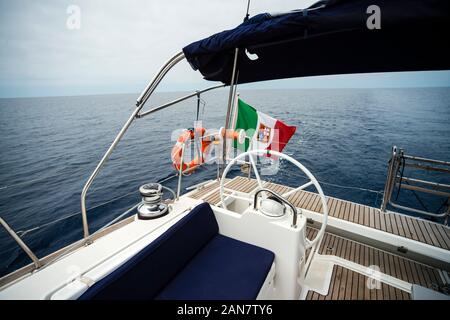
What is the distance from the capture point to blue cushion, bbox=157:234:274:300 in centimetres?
136

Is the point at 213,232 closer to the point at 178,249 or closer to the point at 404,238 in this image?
the point at 178,249

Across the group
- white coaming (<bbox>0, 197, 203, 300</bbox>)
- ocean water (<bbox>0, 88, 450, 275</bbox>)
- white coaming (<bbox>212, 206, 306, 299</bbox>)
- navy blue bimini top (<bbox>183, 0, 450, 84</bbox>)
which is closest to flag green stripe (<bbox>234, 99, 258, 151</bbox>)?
ocean water (<bbox>0, 88, 450, 275</bbox>)

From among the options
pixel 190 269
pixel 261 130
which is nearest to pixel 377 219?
pixel 261 130

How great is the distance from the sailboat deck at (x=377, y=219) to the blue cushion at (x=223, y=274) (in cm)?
117

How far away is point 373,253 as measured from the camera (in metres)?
2.45

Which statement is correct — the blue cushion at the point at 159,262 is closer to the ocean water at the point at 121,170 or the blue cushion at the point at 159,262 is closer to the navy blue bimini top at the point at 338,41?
the ocean water at the point at 121,170

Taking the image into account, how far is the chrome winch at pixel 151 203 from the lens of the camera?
189 centimetres

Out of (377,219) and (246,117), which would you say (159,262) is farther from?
(246,117)

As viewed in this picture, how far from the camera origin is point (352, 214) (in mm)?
2756

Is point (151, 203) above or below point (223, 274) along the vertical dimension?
above

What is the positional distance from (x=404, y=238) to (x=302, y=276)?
137cm

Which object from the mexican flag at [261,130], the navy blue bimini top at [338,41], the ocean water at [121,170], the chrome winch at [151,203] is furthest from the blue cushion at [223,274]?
the mexican flag at [261,130]

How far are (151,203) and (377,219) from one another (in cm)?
284
